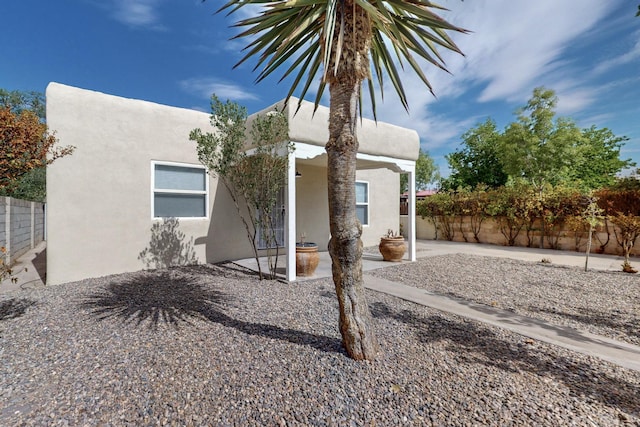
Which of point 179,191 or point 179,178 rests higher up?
point 179,178

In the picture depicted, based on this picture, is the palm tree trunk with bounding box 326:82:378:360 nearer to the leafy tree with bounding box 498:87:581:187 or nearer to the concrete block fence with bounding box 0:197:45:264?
the concrete block fence with bounding box 0:197:45:264

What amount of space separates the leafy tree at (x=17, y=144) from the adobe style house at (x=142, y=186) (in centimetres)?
324

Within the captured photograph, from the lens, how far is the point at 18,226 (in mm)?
8953

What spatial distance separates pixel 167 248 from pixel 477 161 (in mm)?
21566

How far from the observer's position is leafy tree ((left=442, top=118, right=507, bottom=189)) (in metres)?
20.3

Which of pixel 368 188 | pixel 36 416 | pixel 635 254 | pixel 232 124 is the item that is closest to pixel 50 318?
pixel 36 416

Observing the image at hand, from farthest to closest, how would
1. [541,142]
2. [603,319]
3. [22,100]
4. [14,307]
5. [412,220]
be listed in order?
[22,100] < [541,142] < [412,220] < [14,307] < [603,319]

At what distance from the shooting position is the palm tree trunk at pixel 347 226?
2.83 m

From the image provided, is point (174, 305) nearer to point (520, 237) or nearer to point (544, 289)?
point (544, 289)

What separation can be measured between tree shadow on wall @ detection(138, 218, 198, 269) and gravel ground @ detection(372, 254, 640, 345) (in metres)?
5.07

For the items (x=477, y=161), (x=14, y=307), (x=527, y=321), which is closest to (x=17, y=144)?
(x=14, y=307)

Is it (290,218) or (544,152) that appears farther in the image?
(544,152)

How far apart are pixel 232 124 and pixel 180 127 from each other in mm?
2301

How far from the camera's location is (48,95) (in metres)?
5.95
